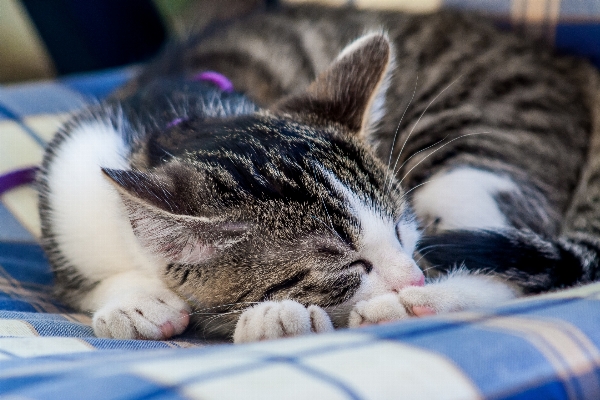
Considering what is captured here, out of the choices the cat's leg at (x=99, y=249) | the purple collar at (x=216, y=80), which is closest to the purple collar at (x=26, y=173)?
the purple collar at (x=216, y=80)

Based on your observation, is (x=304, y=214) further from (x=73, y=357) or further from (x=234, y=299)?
(x=73, y=357)

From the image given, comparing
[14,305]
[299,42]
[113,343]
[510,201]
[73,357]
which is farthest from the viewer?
[299,42]

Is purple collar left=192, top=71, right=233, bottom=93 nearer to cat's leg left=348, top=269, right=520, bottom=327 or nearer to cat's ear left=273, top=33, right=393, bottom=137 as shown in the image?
cat's ear left=273, top=33, right=393, bottom=137

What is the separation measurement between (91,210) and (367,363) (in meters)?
0.72

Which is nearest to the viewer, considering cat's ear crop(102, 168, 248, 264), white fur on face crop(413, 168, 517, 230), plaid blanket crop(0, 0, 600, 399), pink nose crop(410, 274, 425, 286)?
plaid blanket crop(0, 0, 600, 399)

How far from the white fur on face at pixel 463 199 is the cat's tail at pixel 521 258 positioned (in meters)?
0.11

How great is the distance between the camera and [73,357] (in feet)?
2.23

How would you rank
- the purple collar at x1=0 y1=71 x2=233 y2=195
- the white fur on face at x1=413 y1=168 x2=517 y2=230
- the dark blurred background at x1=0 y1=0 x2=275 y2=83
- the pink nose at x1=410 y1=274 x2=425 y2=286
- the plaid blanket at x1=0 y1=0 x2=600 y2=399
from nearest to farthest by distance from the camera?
the plaid blanket at x1=0 y1=0 x2=600 y2=399, the pink nose at x1=410 y1=274 x2=425 y2=286, the white fur on face at x1=413 y1=168 x2=517 y2=230, the purple collar at x1=0 y1=71 x2=233 y2=195, the dark blurred background at x1=0 y1=0 x2=275 y2=83

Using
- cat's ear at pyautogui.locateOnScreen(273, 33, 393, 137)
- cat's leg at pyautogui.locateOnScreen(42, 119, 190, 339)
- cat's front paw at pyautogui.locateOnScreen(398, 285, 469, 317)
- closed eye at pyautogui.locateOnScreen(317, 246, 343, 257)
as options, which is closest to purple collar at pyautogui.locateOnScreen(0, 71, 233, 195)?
cat's leg at pyautogui.locateOnScreen(42, 119, 190, 339)

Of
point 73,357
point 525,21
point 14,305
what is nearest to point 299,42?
point 525,21

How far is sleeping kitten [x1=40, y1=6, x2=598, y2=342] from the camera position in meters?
0.84

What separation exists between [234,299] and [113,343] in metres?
0.19

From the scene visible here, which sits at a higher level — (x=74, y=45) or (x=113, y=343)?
(x=74, y=45)

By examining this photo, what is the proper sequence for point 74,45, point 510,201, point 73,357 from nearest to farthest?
1. point 73,357
2. point 510,201
3. point 74,45
